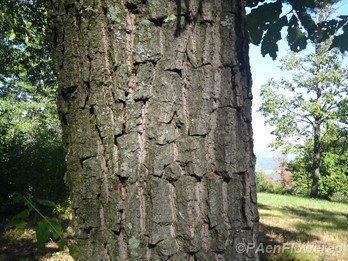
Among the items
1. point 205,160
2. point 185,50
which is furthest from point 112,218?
point 185,50

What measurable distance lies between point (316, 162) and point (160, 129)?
22.2 metres

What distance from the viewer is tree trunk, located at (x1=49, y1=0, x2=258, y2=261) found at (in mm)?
978

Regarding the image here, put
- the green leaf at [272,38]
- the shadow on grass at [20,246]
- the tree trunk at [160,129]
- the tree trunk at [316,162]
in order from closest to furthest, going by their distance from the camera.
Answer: the tree trunk at [160,129] < the green leaf at [272,38] < the shadow on grass at [20,246] < the tree trunk at [316,162]

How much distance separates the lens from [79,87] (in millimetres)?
1033

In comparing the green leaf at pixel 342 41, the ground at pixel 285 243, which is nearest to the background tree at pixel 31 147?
A: the ground at pixel 285 243

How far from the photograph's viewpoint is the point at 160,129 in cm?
98

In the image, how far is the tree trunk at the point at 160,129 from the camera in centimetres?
98

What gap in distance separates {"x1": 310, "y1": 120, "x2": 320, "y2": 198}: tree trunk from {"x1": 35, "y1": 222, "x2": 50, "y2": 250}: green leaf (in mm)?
22148

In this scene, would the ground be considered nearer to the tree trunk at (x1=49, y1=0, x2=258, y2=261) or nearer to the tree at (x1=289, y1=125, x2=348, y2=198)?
the tree trunk at (x1=49, y1=0, x2=258, y2=261)

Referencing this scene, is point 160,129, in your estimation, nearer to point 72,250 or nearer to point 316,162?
point 72,250

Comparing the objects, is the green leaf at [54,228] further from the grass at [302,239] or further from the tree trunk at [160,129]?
the grass at [302,239]

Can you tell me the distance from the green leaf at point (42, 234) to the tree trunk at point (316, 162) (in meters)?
22.1

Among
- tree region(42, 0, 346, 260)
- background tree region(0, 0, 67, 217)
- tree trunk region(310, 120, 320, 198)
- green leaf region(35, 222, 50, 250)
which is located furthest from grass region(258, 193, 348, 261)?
tree trunk region(310, 120, 320, 198)

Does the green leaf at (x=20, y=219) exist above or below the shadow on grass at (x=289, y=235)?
above
